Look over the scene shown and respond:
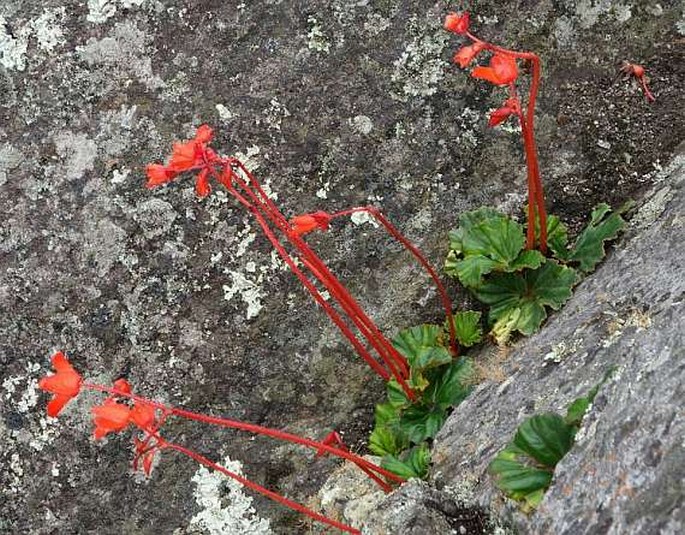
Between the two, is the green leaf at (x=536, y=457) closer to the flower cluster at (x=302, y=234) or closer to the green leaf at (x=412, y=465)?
the green leaf at (x=412, y=465)

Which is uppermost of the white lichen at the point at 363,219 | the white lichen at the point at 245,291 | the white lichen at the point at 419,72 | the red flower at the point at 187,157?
the white lichen at the point at 419,72

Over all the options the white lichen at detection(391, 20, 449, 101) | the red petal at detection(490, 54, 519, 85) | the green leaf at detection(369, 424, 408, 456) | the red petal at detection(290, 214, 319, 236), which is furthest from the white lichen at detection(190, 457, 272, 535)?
the red petal at detection(490, 54, 519, 85)

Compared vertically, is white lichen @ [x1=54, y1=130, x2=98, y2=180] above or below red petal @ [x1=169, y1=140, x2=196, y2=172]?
above

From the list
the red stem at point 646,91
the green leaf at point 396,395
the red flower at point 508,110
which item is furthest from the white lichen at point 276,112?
the red stem at point 646,91

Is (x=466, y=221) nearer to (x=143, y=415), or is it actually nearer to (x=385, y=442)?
(x=385, y=442)

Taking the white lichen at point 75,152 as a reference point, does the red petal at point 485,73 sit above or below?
below

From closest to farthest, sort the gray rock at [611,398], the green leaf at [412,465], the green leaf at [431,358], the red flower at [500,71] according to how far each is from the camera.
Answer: the gray rock at [611,398], the red flower at [500,71], the green leaf at [412,465], the green leaf at [431,358]

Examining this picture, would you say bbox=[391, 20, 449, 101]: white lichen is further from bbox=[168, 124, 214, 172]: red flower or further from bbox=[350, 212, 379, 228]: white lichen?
bbox=[168, 124, 214, 172]: red flower
